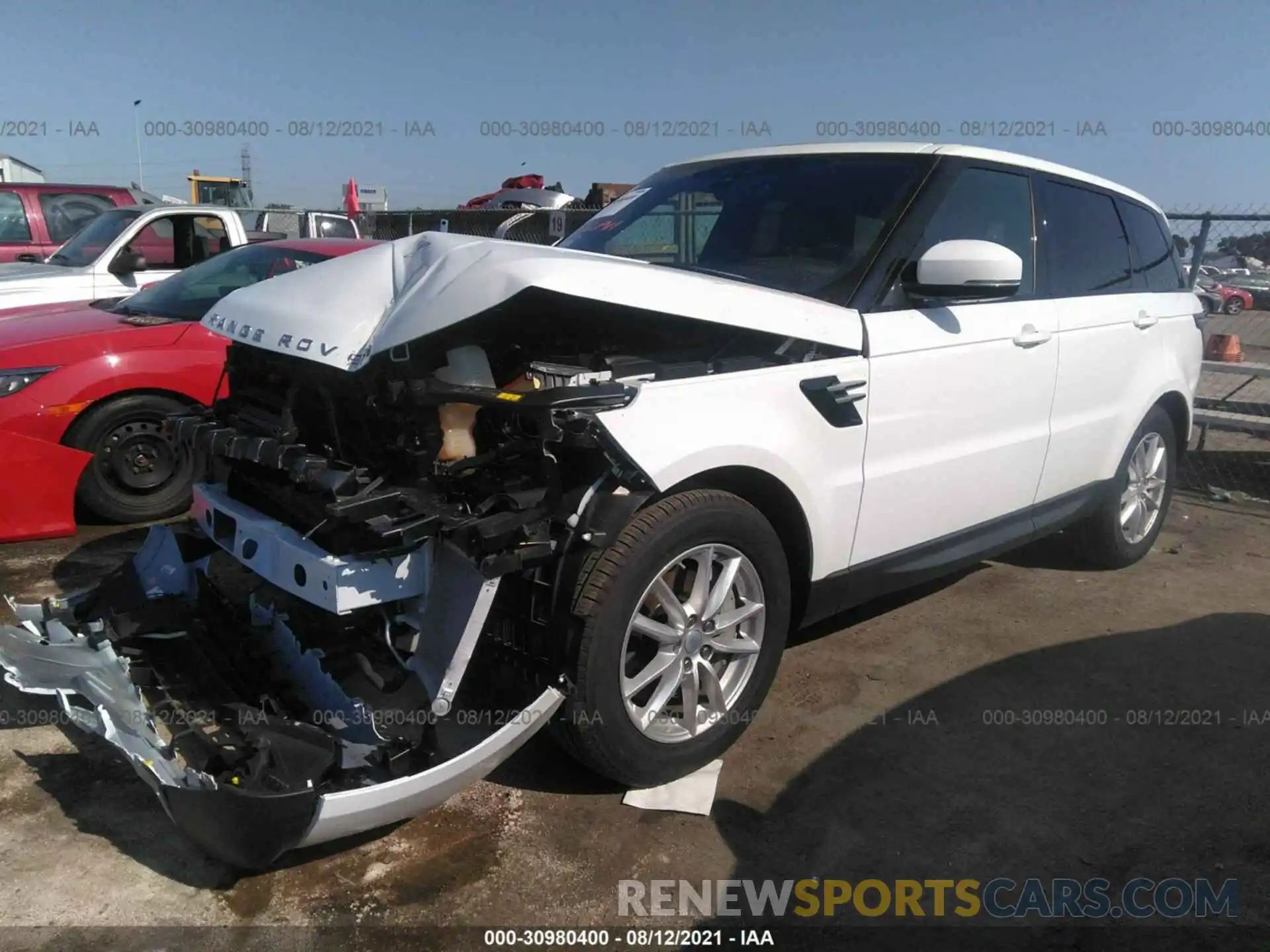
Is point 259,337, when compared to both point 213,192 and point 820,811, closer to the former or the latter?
point 820,811

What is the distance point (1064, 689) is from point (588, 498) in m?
2.33

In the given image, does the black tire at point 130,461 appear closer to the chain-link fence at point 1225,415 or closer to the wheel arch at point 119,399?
the wheel arch at point 119,399

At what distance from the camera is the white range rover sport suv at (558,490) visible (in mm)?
2518

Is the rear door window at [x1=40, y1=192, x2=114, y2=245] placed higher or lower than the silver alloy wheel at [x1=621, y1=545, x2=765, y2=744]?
higher

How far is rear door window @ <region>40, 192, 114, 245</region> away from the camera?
1073 centimetres

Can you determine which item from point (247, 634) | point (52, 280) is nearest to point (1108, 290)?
point (247, 634)

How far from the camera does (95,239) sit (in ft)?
26.5

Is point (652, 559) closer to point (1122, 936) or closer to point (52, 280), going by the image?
point (1122, 936)

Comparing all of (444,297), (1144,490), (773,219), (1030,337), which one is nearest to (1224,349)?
(1144,490)

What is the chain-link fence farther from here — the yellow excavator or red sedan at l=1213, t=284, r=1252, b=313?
the yellow excavator

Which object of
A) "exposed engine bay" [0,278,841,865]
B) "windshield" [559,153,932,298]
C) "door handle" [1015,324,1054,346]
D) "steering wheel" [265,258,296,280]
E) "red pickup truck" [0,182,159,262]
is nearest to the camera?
"exposed engine bay" [0,278,841,865]

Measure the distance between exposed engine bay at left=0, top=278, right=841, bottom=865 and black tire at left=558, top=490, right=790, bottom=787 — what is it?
0.06 metres

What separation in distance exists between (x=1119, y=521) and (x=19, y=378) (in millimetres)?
5628

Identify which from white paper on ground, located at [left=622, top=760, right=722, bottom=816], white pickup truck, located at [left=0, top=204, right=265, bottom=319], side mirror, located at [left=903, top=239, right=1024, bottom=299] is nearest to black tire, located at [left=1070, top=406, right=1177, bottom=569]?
side mirror, located at [left=903, top=239, right=1024, bottom=299]
